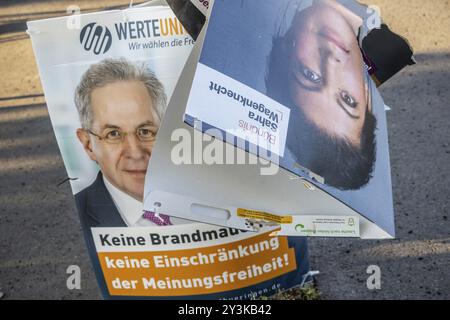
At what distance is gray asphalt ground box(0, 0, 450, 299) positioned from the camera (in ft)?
13.1

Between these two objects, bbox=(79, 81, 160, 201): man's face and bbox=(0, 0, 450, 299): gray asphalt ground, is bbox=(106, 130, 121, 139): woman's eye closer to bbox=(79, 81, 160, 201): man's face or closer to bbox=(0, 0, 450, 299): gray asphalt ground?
bbox=(79, 81, 160, 201): man's face

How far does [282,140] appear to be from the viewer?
2150 millimetres

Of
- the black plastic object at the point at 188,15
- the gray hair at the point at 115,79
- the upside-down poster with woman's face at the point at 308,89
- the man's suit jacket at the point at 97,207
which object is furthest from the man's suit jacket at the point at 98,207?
the upside-down poster with woman's face at the point at 308,89

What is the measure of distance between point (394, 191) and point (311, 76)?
2.49 m

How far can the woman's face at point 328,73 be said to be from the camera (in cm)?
228

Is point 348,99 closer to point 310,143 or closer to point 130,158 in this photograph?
point 310,143

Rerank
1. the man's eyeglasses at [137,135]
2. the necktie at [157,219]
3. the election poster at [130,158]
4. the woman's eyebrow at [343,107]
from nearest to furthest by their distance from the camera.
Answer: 1. the woman's eyebrow at [343,107]
2. the election poster at [130,158]
3. the man's eyeglasses at [137,135]
4. the necktie at [157,219]

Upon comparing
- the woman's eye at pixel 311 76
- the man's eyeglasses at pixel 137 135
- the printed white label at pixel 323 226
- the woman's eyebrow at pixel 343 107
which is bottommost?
the printed white label at pixel 323 226

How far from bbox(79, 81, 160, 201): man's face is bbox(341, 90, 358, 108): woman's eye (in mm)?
853

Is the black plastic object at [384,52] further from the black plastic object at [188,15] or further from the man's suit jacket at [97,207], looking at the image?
the man's suit jacket at [97,207]

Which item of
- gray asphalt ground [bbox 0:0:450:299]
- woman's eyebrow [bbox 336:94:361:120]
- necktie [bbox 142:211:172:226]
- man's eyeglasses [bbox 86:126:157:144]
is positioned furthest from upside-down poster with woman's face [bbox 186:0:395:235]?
gray asphalt ground [bbox 0:0:450:299]

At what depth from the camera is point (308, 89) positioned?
2279mm

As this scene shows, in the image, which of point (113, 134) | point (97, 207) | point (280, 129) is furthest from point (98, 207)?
point (280, 129)
